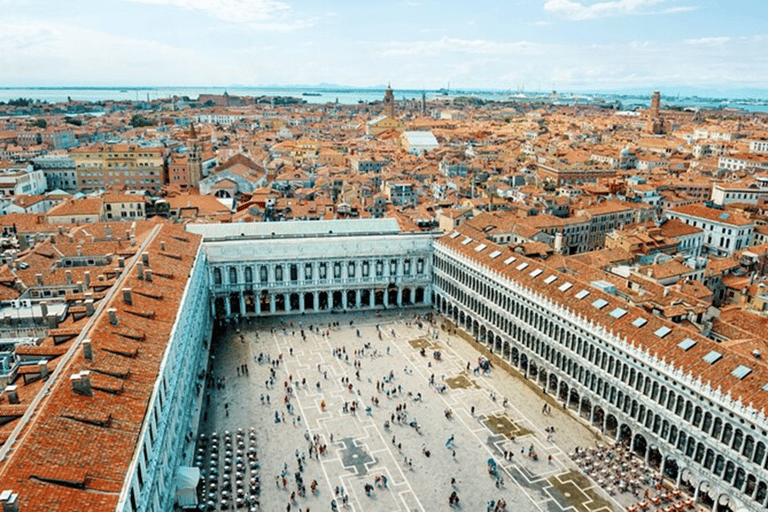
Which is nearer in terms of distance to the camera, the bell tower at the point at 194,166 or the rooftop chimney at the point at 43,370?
the rooftop chimney at the point at 43,370

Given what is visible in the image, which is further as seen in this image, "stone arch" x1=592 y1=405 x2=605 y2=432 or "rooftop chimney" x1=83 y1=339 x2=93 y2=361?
"stone arch" x1=592 y1=405 x2=605 y2=432

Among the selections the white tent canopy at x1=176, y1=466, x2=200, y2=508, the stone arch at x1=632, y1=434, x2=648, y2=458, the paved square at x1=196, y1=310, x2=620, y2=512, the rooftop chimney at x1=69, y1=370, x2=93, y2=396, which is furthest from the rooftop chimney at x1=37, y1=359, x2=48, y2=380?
the stone arch at x1=632, y1=434, x2=648, y2=458

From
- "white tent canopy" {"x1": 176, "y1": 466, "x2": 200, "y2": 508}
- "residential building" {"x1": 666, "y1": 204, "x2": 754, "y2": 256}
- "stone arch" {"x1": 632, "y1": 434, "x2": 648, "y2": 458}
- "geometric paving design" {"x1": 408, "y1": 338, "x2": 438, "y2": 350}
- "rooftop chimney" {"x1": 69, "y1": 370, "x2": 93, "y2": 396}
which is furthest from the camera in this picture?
"residential building" {"x1": 666, "y1": 204, "x2": 754, "y2": 256}

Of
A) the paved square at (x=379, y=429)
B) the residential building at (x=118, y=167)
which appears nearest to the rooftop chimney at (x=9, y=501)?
the paved square at (x=379, y=429)

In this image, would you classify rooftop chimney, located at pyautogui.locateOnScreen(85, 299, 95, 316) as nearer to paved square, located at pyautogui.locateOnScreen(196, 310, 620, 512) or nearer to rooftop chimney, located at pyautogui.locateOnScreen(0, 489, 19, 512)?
paved square, located at pyautogui.locateOnScreen(196, 310, 620, 512)

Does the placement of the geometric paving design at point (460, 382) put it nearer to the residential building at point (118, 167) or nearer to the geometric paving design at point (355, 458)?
the geometric paving design at point (355, 458)

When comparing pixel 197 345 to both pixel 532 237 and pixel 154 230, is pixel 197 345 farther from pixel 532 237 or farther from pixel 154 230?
pixel 532 237

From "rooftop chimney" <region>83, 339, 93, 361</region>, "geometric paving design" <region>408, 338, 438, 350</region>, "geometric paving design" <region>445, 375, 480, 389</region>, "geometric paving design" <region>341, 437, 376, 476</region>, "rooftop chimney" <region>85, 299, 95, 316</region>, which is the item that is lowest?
"geometric paving design" <region>341, 437, 376, 476</region>
